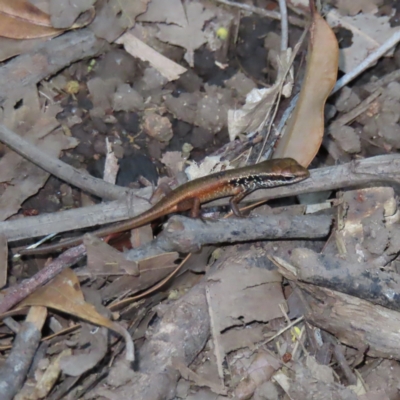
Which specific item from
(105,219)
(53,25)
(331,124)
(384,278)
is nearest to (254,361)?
(384,278)

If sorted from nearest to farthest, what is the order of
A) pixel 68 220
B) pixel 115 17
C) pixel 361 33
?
pixel 68 220
pixel 115 17
pixel 361 33

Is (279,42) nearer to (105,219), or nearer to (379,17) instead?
(379,17)

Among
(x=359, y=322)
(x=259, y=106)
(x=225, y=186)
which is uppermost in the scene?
(x=259, y=106)

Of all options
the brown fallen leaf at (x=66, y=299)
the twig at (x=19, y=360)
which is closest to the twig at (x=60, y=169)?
the brown fallen leaf at (x=66, y=299)

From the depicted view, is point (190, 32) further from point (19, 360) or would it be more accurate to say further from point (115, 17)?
point (19, 360)

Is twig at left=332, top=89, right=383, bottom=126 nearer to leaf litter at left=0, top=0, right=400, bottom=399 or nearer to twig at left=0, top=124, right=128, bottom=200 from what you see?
leaf litter at left=0, top=0, right=400, bottom=399

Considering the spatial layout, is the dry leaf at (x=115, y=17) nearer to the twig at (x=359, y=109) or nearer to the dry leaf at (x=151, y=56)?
the dry leaf at (x=151, y=56)

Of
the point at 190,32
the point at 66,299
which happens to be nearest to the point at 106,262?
the point at 66,299
